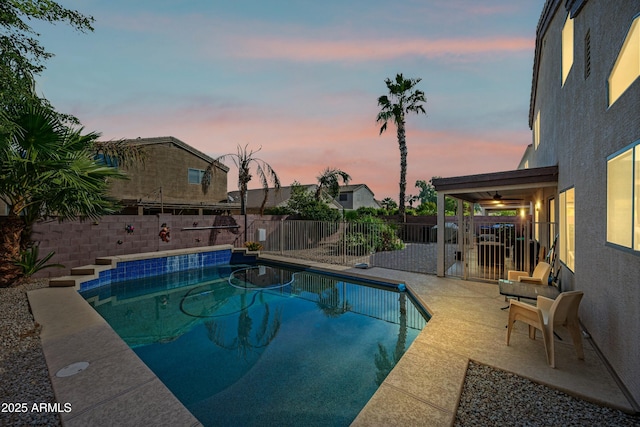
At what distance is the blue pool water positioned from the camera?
11.0 feet

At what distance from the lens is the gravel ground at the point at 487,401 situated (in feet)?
8.14

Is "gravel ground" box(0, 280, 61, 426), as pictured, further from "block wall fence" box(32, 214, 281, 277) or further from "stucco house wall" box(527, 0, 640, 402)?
"stucco house wall" box(527, 0, 640, 402)

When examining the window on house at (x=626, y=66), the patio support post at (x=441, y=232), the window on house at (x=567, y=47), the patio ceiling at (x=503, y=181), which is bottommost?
the patio support post at (x=441, y=232)

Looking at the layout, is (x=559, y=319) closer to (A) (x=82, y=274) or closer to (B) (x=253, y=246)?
(A) (x=82, y=274)

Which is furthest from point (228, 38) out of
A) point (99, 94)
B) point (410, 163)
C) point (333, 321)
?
point (410, 163)

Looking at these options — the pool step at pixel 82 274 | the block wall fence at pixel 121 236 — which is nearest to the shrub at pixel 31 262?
the block wall fence at pixel 121 236

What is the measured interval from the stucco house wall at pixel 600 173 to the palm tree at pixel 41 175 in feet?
29.2

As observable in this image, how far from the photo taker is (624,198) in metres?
3.01

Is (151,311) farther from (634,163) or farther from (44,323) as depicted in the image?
(634,163)

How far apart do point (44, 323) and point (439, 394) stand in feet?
20.8

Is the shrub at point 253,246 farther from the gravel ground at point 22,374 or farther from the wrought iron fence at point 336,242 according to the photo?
the gravel ground at point 22,374

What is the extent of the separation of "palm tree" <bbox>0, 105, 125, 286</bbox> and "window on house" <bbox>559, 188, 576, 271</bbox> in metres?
10.3

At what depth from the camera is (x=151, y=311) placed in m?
6.74

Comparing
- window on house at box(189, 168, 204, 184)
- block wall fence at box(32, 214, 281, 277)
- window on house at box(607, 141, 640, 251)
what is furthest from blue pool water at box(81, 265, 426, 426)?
window on house at box(189, 168, 204, 184)
